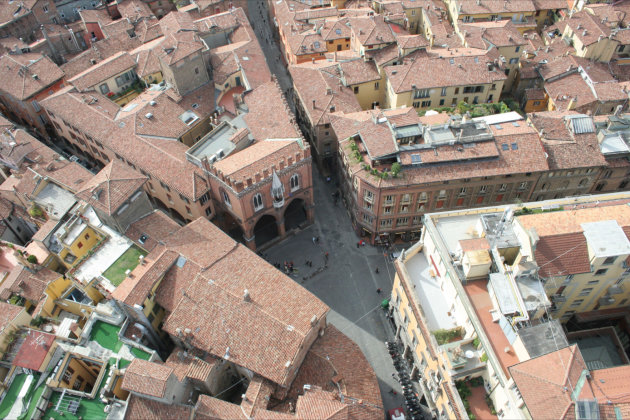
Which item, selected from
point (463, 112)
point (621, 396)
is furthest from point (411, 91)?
point (621, 396)

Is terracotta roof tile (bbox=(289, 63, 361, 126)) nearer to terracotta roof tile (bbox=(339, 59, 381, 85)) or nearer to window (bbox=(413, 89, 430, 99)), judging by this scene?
terracotta roof tile (bbox=(339, 59, 381, 85))

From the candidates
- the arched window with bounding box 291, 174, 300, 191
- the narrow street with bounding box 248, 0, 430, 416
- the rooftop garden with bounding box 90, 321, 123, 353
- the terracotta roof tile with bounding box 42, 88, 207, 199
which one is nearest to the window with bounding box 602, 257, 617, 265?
the narrow street with bounding box 248, 0, 430, 416

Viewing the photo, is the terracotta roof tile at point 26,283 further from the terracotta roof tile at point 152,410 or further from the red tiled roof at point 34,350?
the terracotta roof tile at point 152,410

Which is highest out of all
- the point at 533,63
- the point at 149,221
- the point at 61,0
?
the point at 61,0

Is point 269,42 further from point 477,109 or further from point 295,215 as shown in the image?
point 477,109

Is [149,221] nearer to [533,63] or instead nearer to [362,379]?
[362,379]

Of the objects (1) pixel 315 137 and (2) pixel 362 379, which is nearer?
(2) pixel 362 379
